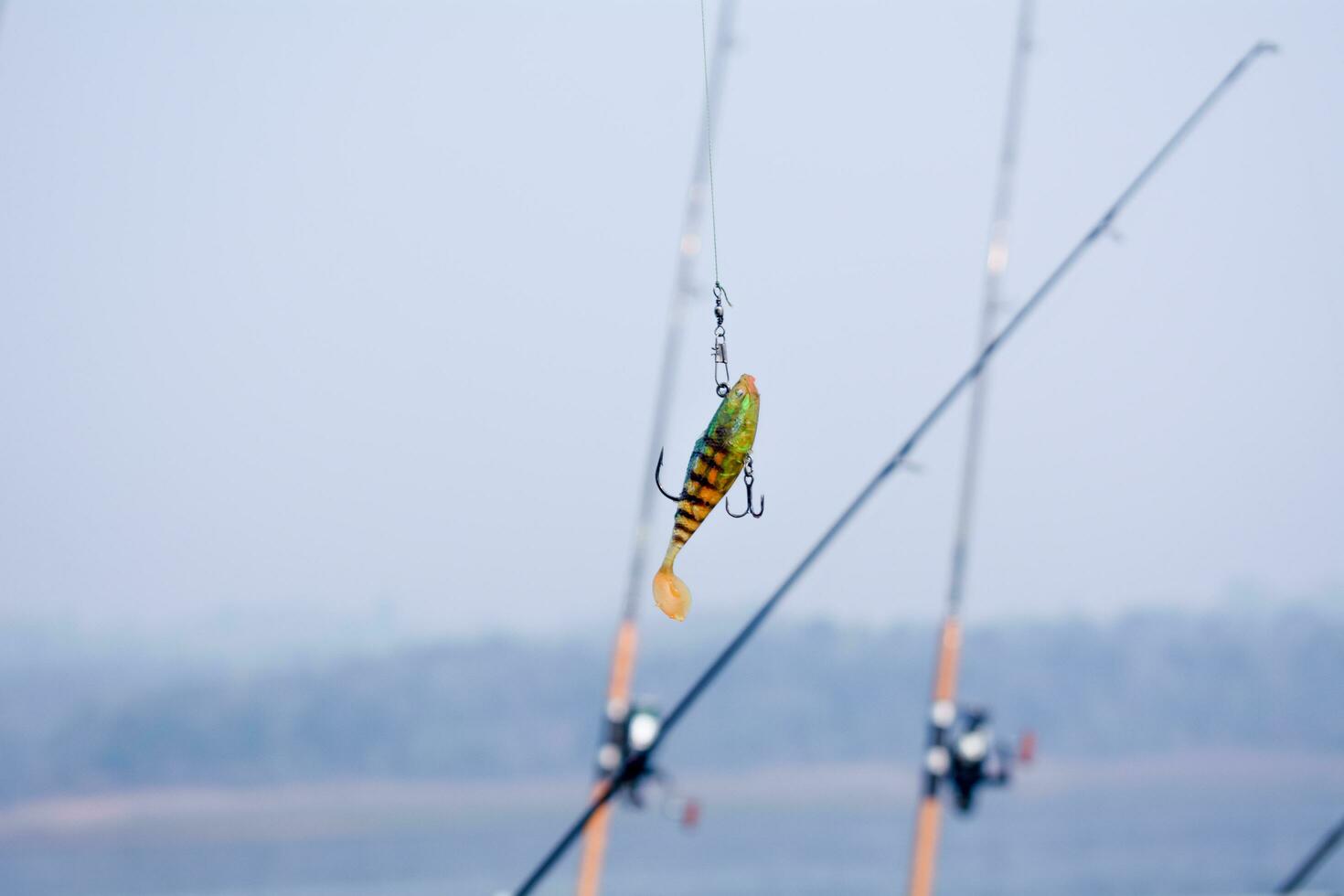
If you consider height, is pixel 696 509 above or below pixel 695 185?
below

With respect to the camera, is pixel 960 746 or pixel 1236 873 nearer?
pixel 960 746

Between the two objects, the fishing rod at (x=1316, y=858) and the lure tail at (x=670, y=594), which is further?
the fishing rod at (x=1316, y=858)

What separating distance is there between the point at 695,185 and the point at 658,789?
1.89 meters

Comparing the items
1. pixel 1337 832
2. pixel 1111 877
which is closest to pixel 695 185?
pixel 1337 832

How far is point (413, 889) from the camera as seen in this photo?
314 inches

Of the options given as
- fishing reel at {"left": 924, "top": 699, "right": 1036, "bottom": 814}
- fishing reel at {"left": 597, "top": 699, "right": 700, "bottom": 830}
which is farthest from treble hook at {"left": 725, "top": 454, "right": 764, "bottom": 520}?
fishing reel at {"left": 924, "top": 699, "right": 1036, "bottom": 814}

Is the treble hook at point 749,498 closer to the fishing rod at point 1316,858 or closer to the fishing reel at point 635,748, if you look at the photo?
the fishing reel at point 635,748

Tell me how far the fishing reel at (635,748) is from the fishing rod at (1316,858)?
184 centimetres

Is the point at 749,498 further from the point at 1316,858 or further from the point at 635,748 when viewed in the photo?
the point at 1316,858

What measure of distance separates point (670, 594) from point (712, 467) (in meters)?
0.16

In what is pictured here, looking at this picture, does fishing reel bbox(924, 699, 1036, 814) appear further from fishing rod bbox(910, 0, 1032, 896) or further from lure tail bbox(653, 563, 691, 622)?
lure tail bbox(653, 563, 691, 622)

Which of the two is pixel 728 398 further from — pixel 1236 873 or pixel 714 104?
pixel 1236 873

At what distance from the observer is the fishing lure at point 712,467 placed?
6.17 ft

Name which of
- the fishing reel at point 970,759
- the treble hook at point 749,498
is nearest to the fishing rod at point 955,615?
the fishing reel at point 970,759
